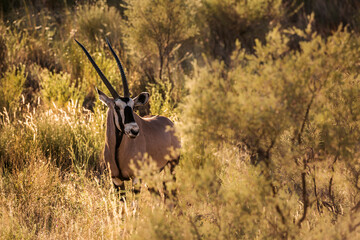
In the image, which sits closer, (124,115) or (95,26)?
(124,115)

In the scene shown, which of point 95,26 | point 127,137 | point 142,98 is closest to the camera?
point 127,137

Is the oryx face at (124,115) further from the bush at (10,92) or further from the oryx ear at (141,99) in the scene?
the bush at (10,92)

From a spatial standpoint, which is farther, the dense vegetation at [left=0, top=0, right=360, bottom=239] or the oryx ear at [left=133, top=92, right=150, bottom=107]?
the oryx ear at [left=133, top=92, right=150, bottom=107]

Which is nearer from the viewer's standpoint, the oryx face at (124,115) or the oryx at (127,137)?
the oryx face at (124,115)

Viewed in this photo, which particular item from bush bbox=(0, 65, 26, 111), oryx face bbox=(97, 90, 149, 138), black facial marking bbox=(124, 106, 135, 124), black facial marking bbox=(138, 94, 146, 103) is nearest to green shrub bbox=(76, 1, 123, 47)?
bush bbox=(0, 65, 26, 111)

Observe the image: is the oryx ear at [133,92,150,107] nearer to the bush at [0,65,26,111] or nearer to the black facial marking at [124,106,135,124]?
the black facial marking at [124,106,135,124]

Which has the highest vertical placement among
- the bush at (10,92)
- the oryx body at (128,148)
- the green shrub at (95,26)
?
the green shrub at (95,26)

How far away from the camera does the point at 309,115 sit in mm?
2402

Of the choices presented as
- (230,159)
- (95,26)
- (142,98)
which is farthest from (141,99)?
(95,26)

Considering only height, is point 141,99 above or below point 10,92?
above

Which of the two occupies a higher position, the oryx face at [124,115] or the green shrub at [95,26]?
the green shrub at [95,26]

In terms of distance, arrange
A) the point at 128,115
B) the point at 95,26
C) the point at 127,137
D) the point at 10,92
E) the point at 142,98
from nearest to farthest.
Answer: the point at 128,115 → the point at 127,137 → the point at 142,98 → the point at 10,92 → the point at 95,26

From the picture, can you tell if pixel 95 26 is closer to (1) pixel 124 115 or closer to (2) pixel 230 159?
(1) pixel 124 115

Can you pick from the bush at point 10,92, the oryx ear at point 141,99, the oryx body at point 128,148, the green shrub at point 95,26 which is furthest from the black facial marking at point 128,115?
the green shrub at point 95,26
